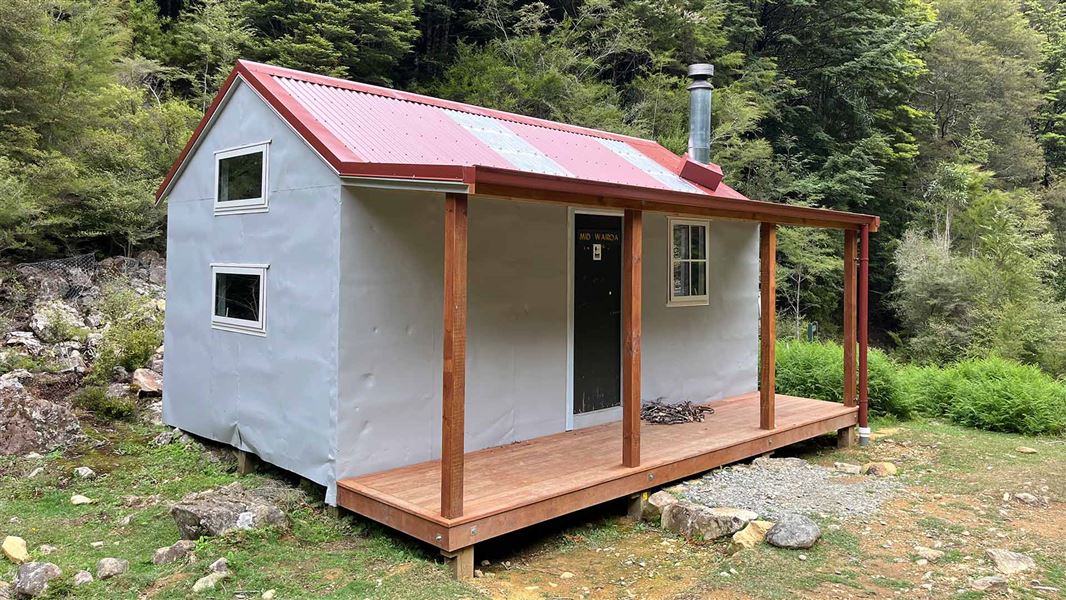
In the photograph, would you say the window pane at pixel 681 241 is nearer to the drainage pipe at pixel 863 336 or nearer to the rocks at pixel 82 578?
the drainage pipe at pixel 863 336

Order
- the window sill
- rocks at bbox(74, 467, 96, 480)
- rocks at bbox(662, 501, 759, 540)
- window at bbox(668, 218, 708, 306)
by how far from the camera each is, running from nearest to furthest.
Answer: rocks at bbox(662, 501, 759, 540), the window sill, rocks at bbox(74, 467, 96, 480), window at bbox(668, 218, 708, 306)


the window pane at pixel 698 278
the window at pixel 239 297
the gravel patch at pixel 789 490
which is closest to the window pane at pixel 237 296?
the window at pixel 239 297

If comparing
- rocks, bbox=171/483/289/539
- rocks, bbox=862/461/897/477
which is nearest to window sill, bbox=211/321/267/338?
rocks, bbox=171/483/289/539

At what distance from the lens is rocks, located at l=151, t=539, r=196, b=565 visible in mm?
3945

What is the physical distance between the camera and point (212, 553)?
399 centimetres

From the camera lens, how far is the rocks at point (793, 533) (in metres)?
4.19

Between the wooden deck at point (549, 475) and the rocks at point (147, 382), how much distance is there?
4.13m

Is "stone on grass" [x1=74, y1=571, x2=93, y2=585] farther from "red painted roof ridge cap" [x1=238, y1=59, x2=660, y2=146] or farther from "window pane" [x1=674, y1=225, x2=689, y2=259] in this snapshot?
"window pane" [x1=674, y1=225, x2=689, y2=259]

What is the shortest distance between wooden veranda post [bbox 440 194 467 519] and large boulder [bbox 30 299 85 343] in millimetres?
7205

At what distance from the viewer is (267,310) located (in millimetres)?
5293

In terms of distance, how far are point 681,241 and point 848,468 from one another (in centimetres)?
273

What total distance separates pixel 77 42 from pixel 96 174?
2.87 m

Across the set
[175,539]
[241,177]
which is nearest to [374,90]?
[241,177]

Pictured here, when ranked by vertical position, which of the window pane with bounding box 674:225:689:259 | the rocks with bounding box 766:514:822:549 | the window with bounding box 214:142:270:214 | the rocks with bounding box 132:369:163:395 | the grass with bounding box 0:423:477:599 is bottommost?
the grass with bounding box 0:423:477:599
